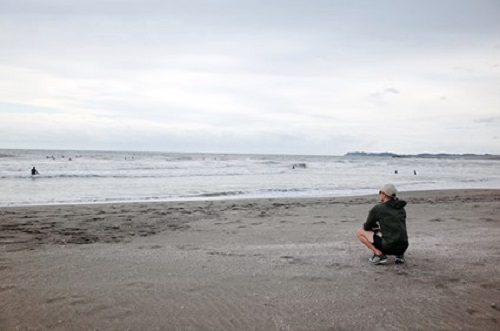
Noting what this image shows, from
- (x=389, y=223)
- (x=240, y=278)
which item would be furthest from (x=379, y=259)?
(x=240, y=278)

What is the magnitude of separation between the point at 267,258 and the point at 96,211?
28.1 feet

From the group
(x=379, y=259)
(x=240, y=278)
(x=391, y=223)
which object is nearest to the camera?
(x=240, y=278)

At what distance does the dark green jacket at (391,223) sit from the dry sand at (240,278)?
1.19 feet

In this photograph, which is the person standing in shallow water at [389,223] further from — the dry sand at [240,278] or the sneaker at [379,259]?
the dry sand at [240,278]

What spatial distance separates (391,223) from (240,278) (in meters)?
2.54

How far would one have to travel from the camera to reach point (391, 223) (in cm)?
626

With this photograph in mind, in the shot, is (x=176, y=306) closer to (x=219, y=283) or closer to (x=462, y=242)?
(x=219, y=283)

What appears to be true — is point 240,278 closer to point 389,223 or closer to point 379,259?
point 379,259

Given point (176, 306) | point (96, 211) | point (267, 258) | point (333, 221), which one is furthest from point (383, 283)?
point (96, 211)

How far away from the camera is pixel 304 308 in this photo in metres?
4.73

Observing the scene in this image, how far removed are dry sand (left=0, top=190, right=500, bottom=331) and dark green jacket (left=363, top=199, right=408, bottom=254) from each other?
36 cm

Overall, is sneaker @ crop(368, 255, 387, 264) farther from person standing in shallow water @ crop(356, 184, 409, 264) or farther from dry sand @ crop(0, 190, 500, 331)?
dry sand @ crop(0, 190, 500, 331)

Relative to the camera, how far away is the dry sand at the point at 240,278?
446 centimetres

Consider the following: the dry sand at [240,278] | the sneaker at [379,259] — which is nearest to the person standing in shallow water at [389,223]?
the sneaker at [379,259]
